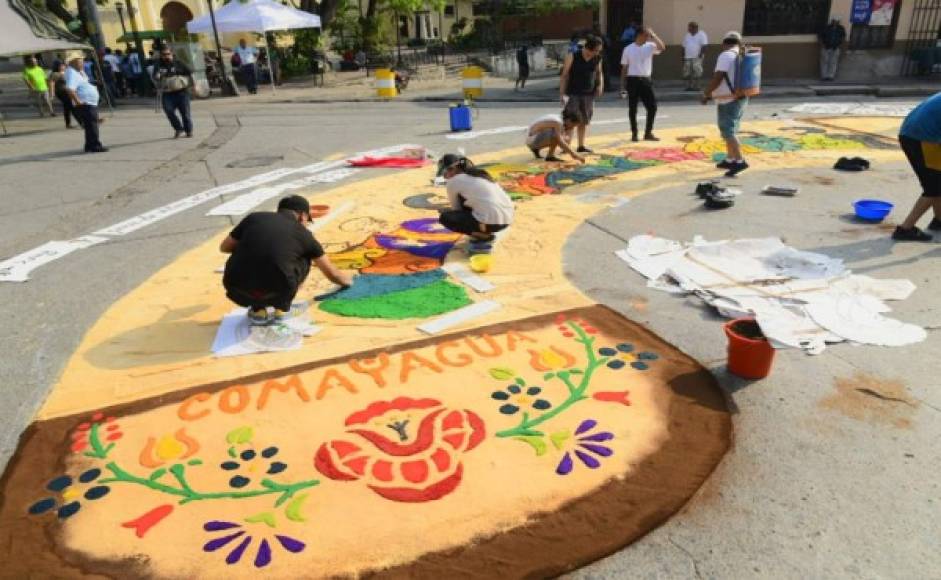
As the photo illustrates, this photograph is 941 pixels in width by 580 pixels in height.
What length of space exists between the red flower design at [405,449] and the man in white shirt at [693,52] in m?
17.2

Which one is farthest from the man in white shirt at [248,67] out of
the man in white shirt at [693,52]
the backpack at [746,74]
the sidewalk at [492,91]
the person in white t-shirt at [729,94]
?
the backpack at [746,74]

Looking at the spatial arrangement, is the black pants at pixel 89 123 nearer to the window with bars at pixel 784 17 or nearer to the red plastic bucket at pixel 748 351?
the red plastic bucket at pixel 748 351

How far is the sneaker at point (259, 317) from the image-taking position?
5.10m

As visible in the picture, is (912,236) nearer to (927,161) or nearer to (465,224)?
(927,161)

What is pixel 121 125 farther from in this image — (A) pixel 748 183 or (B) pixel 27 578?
(B) pixel 27 578

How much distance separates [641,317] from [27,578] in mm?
4267

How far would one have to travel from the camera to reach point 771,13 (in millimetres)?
18844

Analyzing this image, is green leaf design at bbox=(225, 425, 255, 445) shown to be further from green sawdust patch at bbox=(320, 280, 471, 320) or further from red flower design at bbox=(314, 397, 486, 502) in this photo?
green sawdust patch at bbox=(320, 280, 471, 320)

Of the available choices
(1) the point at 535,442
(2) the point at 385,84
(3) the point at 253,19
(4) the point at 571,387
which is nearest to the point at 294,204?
(4) the point at 571,387

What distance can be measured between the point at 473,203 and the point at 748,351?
328cm

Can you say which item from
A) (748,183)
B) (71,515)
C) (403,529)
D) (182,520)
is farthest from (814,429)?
(748,183)

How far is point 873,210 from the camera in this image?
273 inches

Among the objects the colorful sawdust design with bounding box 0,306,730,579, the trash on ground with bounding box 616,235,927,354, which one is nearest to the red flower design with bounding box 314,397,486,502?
the colorful sawdust design with bounding box 0,306,730,579

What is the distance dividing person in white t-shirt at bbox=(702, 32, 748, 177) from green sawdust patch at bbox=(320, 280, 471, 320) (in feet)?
17.2
